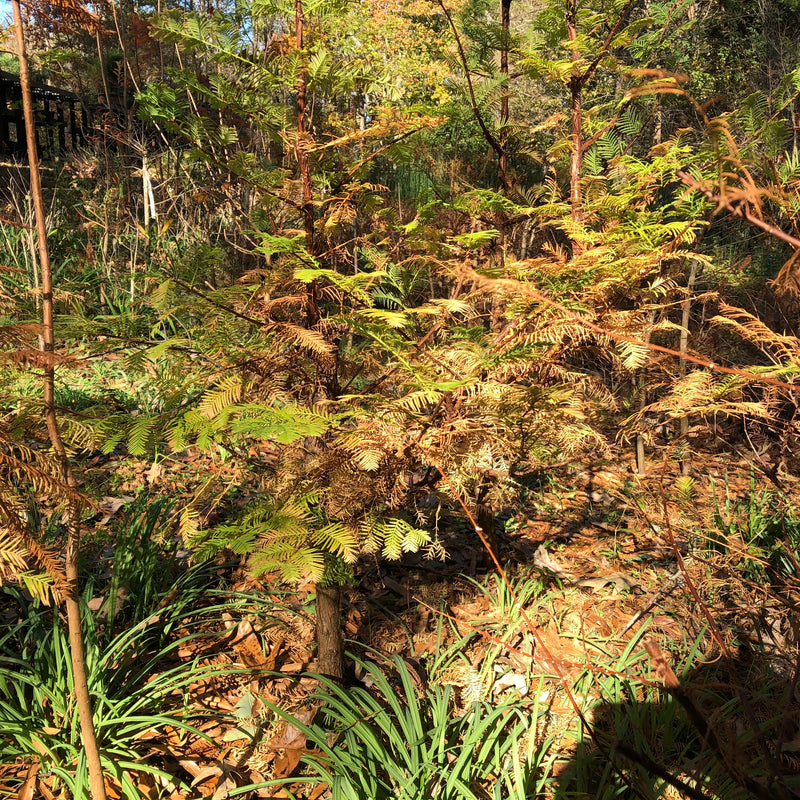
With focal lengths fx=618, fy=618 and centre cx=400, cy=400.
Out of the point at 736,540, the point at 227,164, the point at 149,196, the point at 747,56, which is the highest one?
the point at 747,56

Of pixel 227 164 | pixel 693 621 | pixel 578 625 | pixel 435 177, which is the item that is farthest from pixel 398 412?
pixel 435 177

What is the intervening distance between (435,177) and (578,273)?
5.21 m

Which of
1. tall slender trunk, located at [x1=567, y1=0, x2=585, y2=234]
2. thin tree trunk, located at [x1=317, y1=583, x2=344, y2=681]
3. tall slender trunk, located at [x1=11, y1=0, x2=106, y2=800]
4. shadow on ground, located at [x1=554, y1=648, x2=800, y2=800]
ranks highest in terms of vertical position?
tall slender trunk, located at [x1=567, y1=0, x2=585, y2=234]

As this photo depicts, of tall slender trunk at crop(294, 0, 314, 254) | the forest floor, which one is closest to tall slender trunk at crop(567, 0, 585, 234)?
tall slender trunk at crop(294, 0, 314, 254)

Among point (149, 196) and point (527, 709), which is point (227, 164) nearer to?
point (527, 709)

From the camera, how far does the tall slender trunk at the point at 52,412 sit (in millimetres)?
1564

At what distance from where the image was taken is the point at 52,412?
165 cm

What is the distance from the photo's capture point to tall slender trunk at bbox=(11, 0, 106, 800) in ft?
5.13

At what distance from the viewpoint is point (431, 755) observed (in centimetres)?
210

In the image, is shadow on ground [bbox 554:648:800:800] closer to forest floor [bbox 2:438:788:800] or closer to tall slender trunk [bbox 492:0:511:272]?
forest floor [bbox 2:438:788:800]

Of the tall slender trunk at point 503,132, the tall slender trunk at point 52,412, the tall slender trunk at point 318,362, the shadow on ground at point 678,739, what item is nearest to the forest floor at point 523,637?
the shadow on ground at point 678,739

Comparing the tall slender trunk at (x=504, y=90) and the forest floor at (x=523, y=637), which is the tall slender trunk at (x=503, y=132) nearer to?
the tall slender trunk at (x=504, y=90)

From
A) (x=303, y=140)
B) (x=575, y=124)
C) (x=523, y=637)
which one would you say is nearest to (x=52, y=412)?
(x=303, y=140)

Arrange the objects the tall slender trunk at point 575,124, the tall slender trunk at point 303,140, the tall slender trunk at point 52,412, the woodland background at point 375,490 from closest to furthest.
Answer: the tall slender trunk at point 52,412, the woodland background at point 375,490, the tall slender trunk at point 303,140, the tall slender trunk at point 575,124
